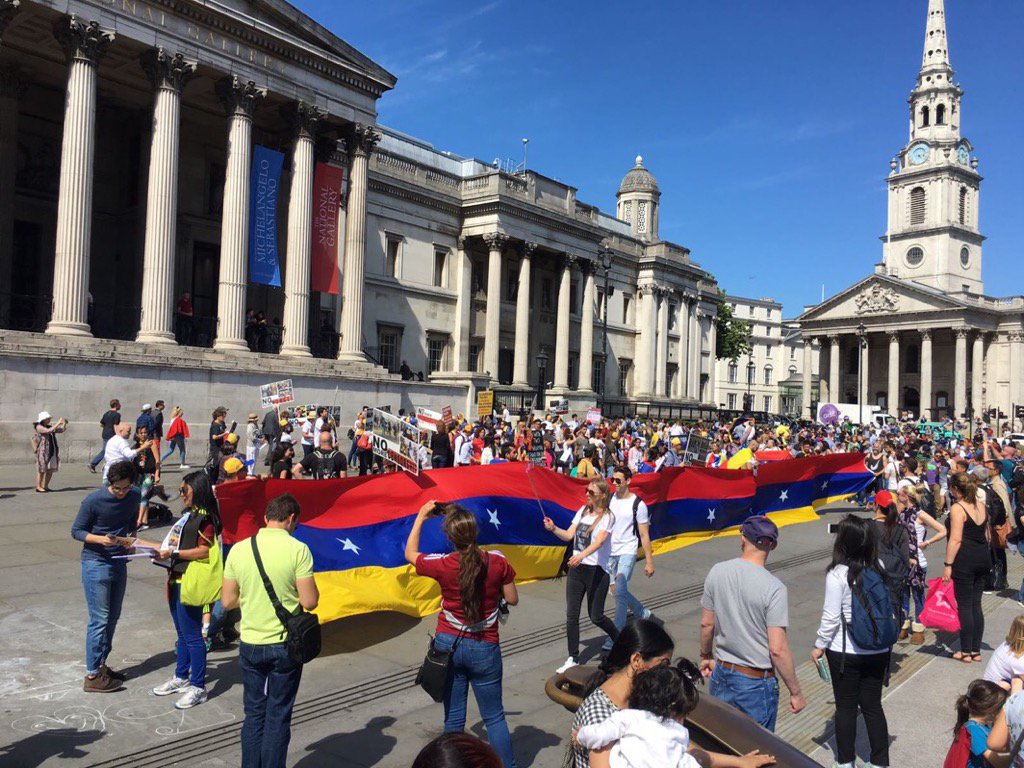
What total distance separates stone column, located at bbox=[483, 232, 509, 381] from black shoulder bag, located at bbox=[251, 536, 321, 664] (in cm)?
3718

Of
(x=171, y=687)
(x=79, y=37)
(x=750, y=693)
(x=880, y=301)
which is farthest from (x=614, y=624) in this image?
(x=880, y=301)

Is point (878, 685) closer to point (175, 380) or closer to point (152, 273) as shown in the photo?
point (175, 380)

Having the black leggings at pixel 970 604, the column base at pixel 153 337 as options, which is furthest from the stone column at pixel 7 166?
the black leggings at pixel 970 604

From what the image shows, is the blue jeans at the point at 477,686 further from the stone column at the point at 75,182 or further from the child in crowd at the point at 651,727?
the stone column at the point at 75,182

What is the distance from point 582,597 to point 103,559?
433 cm

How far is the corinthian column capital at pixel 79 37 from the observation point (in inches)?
848

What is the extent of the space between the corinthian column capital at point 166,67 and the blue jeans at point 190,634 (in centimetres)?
2140

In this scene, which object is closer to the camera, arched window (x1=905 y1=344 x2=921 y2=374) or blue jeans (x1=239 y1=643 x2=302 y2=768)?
blue jeans (x1=239 y1=643 x2=302 y2=768)

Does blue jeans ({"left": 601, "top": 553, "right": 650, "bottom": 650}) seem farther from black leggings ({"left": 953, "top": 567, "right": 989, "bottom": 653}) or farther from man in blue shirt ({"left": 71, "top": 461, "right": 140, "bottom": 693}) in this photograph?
man in blue shirt ({"left": 71, "top": 461, "right": 140, "bottom": 693})

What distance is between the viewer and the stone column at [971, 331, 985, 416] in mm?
81750

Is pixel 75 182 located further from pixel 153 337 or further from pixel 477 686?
pixel 477 686

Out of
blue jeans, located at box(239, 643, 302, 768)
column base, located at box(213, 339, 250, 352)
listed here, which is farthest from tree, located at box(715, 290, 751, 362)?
blue jeans, located at box(239, 643, 302, 768)

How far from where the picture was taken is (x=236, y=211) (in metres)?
25.6

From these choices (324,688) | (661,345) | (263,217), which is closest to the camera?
(324,688)
